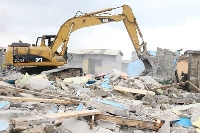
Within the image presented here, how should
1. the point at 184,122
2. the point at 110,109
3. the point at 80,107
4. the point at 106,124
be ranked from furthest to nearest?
the point at 184,122 < the point at 80,107 < the point at 110,109 < the point at 106,124

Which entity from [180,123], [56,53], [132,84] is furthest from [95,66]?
[180,123]

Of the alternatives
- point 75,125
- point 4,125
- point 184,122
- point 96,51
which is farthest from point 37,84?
point 96,51

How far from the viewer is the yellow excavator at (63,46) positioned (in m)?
14.6

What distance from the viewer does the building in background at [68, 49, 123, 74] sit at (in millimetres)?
36469

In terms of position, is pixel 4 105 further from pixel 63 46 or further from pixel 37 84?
pixel 63 46

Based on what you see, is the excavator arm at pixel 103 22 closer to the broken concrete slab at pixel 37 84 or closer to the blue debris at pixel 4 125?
the broken concrete slab at pixel 37 84

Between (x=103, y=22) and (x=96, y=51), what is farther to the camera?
(x=96, y=51)

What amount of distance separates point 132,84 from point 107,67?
25.1m

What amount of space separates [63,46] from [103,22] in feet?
7.82

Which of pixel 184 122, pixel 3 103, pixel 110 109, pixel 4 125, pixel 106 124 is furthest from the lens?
pixel 184 122

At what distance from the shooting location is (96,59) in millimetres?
36812

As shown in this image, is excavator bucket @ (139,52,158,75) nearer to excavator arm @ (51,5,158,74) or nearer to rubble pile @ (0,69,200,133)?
excavator arm @ (51,5,158,74)

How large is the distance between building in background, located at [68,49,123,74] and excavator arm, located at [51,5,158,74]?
2045 cm

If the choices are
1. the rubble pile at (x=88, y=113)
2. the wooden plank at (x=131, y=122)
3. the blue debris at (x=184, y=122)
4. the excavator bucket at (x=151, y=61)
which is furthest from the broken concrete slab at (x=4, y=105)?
the excavator bucket at (x=151, y=61)
